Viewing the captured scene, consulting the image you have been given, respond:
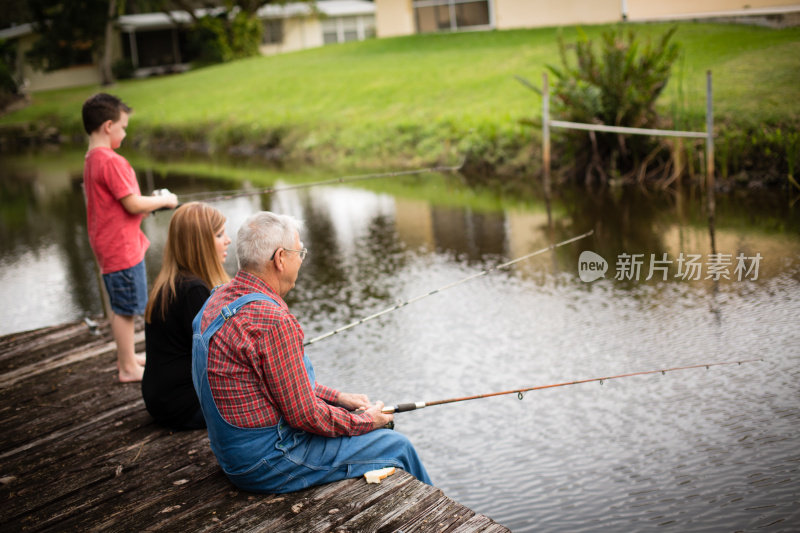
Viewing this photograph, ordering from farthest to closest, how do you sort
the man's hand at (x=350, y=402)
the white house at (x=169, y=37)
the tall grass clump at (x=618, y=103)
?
1. the white house at (x=169, y=37)
2. the tall grass clump at (x=618, y=103)
3. the man's hand at (x=350, y=402)

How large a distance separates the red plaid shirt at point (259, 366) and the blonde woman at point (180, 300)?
2.93 feet

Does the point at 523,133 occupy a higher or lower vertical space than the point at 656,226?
higher

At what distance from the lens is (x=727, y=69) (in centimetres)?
1359

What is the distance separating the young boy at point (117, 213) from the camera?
4.79 metres

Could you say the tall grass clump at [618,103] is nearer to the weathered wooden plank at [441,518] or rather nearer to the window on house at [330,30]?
the weathered wooden plank at [441,518]

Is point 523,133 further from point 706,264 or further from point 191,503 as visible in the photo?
point 191,503

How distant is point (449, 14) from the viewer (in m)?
29.0

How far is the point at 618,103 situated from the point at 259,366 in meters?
9.95

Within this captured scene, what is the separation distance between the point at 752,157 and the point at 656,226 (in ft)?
7.94

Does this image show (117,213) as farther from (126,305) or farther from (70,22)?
(70,22)

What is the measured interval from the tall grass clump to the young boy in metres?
8.32

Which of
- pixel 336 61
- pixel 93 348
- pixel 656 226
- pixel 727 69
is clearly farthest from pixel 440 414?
pixel 336 61

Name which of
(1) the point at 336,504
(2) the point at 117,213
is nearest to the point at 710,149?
(2) the point at 117,213

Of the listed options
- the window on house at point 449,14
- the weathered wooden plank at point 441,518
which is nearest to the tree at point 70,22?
the window on house at point 449,14
